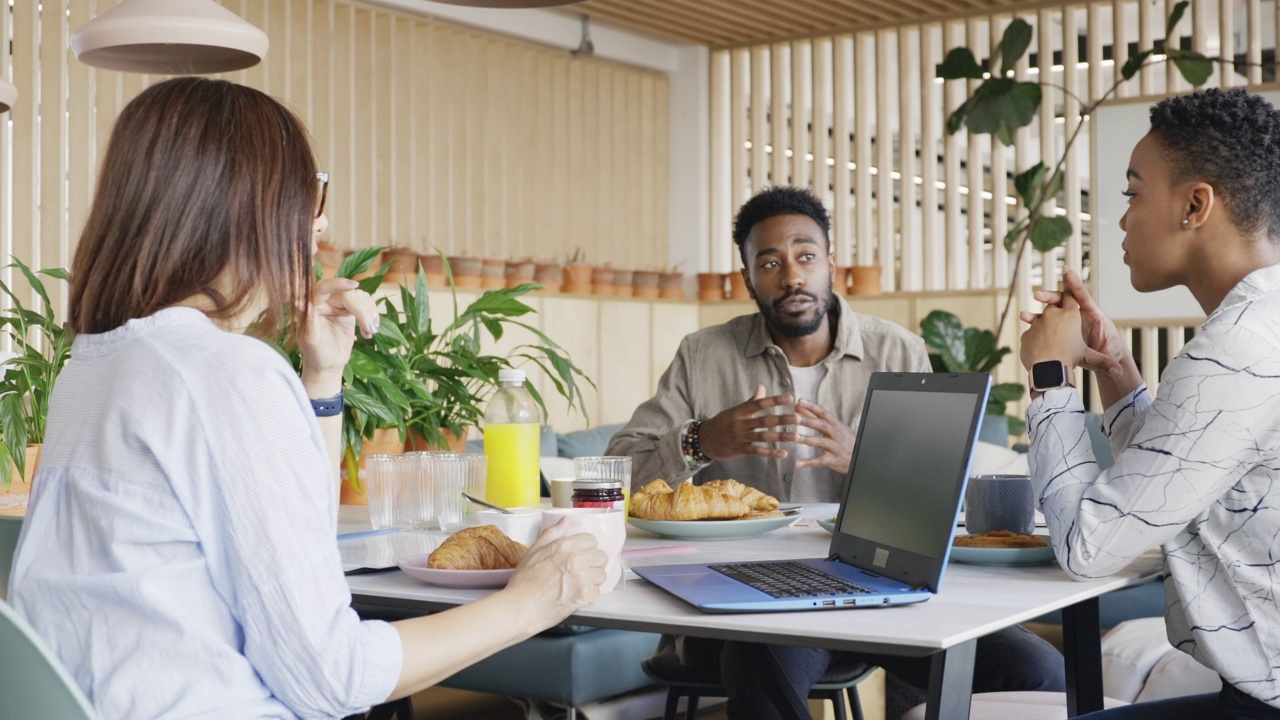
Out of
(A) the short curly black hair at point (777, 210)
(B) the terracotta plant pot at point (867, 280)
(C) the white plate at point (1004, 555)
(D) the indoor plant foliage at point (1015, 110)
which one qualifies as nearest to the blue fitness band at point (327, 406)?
(C) the white plate at point (1004, 555)

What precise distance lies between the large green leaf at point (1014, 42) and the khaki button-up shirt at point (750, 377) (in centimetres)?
305

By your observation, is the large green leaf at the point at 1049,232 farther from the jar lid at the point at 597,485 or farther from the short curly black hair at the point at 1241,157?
the jar lid at the point at 597,485

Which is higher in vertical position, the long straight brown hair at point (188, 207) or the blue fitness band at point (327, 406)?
the long straight brown hair at point (188, 207)

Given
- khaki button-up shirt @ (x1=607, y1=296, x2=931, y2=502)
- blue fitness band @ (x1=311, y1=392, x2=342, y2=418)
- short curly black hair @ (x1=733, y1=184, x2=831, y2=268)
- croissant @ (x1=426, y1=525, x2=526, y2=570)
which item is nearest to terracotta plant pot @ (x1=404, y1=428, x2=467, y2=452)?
khaki button-up shirt @ (x1=607, y1=296, x2=931, y2=502)

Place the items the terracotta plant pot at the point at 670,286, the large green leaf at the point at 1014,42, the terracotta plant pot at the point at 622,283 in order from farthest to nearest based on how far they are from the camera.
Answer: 1. the terracotta plant pot at the point at 670,286
2. the terracotta plant pot at the point at 622,283
3. the large green leaf at the point at 1014,42

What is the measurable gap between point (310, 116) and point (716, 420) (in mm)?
3573

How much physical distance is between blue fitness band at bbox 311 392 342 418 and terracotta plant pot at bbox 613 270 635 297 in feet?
15.3

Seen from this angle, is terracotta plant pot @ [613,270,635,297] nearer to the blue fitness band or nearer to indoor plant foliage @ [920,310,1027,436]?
indoor plant foliage @ [920,310,1027,436]

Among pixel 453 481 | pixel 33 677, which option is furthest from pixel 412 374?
pixel 33 677

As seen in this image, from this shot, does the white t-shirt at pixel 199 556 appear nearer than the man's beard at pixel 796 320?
Yes

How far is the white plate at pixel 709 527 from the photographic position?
181 centimetres

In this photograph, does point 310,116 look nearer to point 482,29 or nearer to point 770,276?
point 482,29

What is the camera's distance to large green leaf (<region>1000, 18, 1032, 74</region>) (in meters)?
5.57

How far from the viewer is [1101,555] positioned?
1.43 metres
